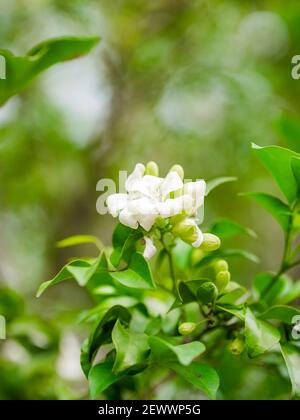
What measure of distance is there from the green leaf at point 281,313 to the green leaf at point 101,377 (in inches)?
7.9

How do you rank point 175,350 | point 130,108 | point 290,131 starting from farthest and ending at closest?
1. point 130,108
2. point 290,131
3. point 175,350

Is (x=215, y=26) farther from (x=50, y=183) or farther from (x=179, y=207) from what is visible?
(x=179, y=207)

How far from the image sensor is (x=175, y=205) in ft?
2.15

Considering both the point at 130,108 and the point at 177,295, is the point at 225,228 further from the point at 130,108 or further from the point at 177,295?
the point at 130,108

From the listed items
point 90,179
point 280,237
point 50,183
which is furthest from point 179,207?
point 280,237

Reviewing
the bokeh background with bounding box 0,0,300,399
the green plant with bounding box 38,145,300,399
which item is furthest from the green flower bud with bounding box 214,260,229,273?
the bokeh background with bounding box 0,0,300,399

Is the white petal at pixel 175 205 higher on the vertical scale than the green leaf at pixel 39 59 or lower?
lower

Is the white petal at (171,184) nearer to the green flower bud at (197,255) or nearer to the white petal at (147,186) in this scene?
the white petal at (147,186)

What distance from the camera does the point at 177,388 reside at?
1.02 m

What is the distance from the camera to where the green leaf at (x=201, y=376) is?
2.09ft

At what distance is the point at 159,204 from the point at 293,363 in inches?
9.7

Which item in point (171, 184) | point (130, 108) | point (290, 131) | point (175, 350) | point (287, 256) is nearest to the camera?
point (175, 350)

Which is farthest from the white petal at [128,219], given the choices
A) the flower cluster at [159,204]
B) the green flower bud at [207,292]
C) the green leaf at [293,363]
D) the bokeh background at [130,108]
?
the bokeh background at [130,108]

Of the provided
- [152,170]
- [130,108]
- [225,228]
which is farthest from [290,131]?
[130,108]
